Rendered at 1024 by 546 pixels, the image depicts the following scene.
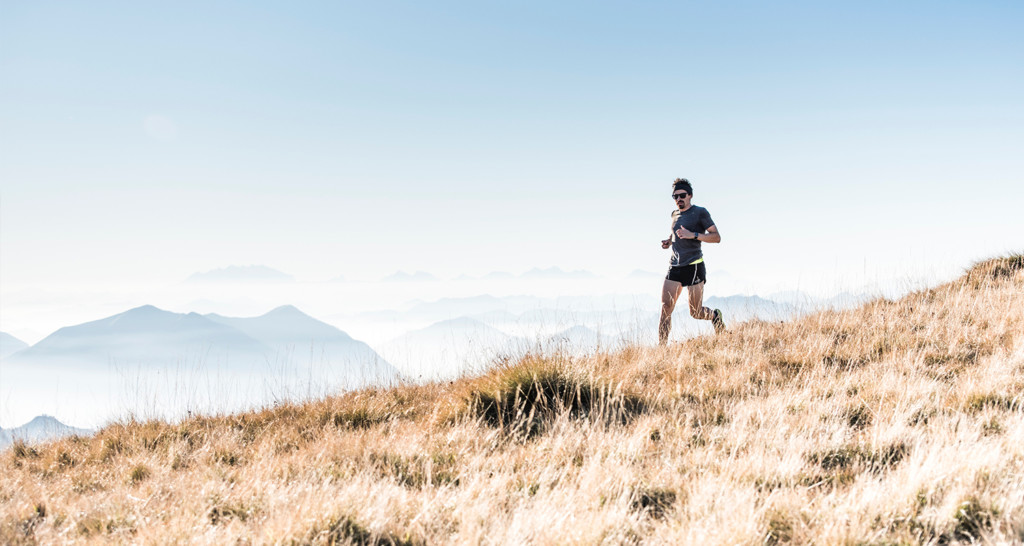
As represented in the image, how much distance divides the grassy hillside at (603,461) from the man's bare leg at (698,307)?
148 centimetres

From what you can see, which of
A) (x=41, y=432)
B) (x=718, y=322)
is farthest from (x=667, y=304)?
(x=41, y=432)

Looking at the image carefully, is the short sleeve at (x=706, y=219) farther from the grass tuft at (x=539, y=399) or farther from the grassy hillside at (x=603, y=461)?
the grass tuft at (x=539, y=399)

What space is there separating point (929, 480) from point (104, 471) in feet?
19.2

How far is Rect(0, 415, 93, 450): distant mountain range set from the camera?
20.3ft

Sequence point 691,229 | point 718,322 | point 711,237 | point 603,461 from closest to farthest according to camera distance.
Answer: point 603,461
point 711,237
point 691,229
point 718,322

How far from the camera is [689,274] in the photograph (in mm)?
8102

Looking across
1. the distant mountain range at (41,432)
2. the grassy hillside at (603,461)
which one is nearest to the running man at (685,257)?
the grassy hillside at (603,461)

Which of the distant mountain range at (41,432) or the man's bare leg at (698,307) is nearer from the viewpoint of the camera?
the distant mountain range at (41,432)

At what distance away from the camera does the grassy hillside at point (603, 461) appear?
8.89ft

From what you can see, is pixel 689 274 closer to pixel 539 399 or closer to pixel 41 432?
pixel 539 399

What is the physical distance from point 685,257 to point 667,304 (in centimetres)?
76

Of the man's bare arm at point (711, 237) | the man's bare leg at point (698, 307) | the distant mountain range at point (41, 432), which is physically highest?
the man's bare arm at point (711, 237)

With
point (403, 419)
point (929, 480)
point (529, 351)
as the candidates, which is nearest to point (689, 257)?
point (529, 351)

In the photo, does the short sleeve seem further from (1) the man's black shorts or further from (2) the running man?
(1) the man's black shorts
